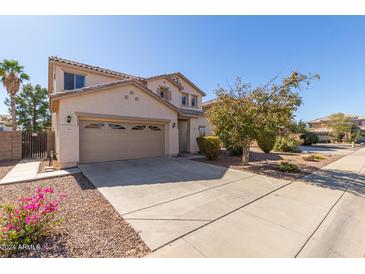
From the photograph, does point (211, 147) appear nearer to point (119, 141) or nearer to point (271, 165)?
point (271, 165)

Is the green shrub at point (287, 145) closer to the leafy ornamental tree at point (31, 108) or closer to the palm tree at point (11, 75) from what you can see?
the palm tree at point (11, 75)

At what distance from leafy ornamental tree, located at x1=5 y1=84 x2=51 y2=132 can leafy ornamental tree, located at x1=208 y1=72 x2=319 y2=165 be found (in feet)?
93.6

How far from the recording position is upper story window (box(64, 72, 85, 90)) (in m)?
11.4

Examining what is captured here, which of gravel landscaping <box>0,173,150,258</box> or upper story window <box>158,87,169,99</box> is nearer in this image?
gravel landscaping <box>0,173,150,258</box>

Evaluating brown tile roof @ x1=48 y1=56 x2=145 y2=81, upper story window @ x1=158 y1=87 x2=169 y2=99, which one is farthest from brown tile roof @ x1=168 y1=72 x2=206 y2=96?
brown tile roof @ x1=48 y1=56 x2=145 y2=81

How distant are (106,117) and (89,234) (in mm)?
7388

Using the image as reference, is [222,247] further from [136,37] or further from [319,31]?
[319,31]

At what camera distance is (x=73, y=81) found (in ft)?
38.3

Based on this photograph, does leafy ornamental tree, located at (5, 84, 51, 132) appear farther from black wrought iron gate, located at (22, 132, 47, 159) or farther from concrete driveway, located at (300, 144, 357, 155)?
concrete driveway, located at (300, 144, 357, 155)

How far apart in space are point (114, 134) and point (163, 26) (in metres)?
6.38

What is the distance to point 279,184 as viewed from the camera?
6.35 metres

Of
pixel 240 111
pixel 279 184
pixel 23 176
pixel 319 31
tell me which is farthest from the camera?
pixel 240 111

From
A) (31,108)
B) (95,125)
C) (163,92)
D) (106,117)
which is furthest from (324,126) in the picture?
(31,108)
